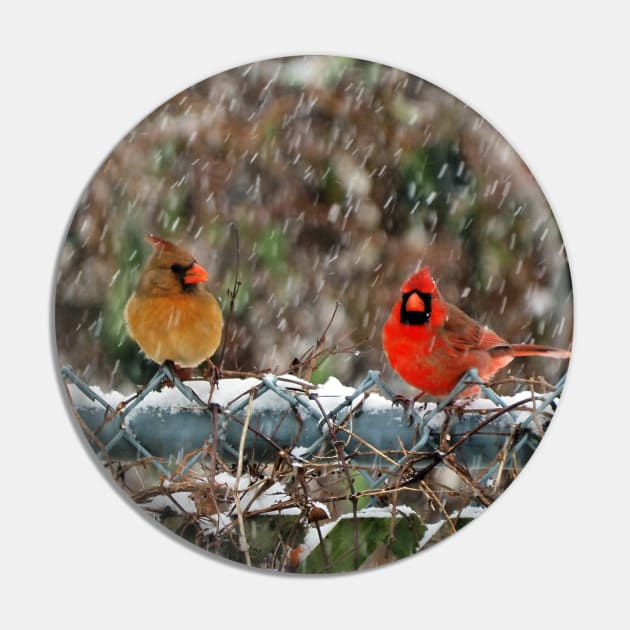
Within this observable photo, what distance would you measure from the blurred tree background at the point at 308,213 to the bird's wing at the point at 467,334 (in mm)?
24

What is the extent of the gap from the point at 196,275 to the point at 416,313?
57cm

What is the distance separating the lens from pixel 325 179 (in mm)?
2270

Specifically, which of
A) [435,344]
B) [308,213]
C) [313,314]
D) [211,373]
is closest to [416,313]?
[435,344]

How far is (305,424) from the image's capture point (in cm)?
233

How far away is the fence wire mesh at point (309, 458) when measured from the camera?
2299 millimetres

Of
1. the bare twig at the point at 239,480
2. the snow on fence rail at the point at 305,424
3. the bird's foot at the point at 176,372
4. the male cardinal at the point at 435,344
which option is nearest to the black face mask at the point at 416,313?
the male cardinal at the point at 435,344

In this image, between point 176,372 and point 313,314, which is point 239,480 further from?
point 313,314

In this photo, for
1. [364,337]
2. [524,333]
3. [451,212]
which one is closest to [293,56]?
[451,212]

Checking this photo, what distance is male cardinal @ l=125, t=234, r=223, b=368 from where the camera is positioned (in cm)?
223

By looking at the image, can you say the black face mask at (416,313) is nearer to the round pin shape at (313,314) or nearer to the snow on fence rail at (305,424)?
the round pin shape at (313,314)

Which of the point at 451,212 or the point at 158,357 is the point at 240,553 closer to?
the point at 158,357

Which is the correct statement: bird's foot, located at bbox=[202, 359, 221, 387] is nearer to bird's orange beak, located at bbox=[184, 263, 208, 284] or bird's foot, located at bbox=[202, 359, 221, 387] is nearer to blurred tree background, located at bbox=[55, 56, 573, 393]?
blurred tree background, located at bbox=[55, 56, 573, 393]

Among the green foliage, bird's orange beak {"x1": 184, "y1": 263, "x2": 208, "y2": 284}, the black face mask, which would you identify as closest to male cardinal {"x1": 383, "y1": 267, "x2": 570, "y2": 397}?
the black face mask

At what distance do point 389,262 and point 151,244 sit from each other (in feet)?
1.97
